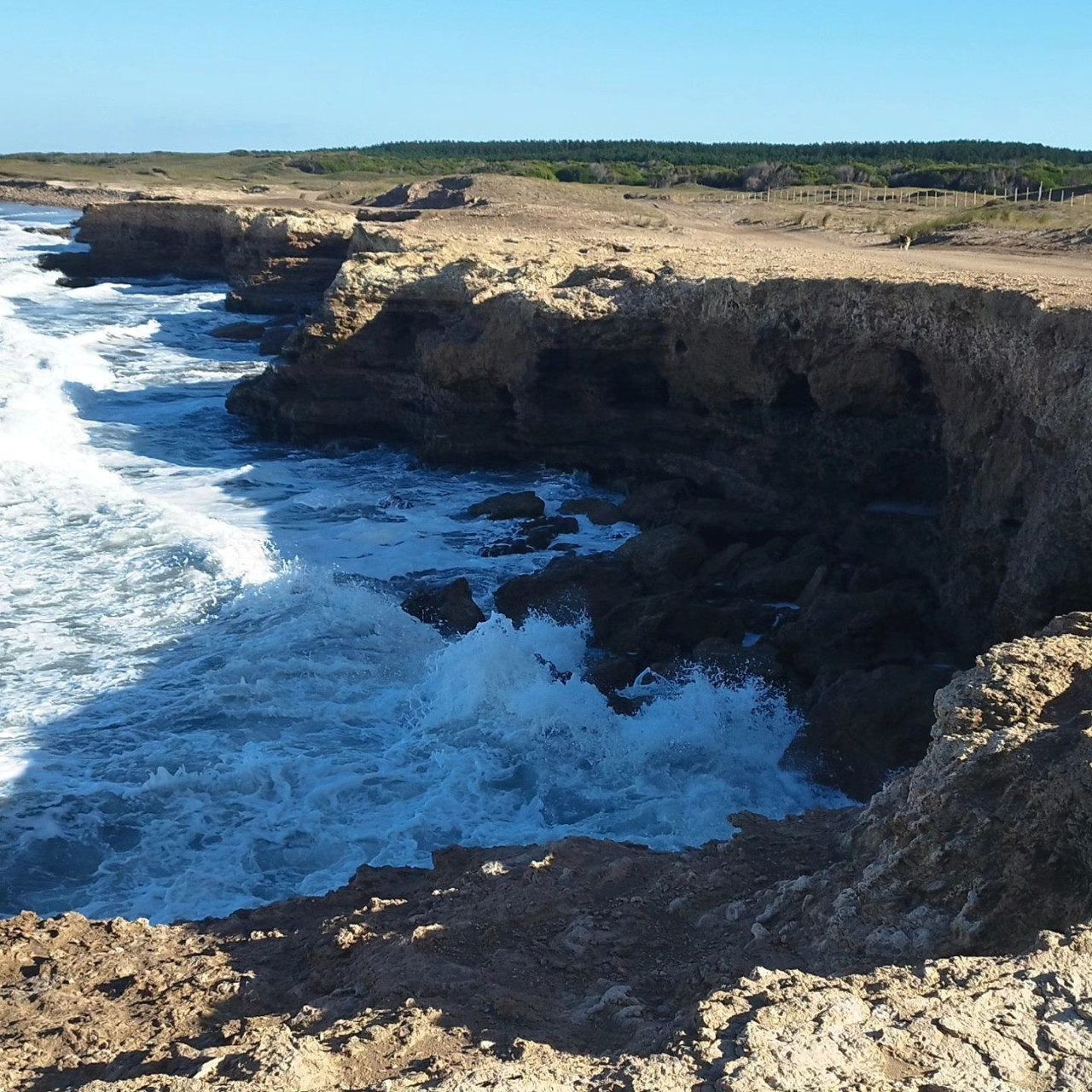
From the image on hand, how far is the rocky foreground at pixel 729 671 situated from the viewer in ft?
14.3

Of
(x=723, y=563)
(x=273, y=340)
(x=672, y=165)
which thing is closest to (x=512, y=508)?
(x=723, y=563)

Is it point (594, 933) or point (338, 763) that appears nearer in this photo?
point (594, 933)

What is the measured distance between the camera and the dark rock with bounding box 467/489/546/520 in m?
16.9

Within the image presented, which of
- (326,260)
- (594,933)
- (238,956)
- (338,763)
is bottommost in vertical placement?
(338,763)

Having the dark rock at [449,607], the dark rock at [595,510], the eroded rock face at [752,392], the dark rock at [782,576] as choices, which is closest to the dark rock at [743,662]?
the dark rock at [782,576]

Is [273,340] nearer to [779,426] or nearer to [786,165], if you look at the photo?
[779,426]

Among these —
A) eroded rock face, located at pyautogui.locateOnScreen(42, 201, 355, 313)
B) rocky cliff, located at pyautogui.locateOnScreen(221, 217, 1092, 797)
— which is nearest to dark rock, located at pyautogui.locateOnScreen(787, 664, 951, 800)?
rocky cliff, located at pyautogui.locateOnScreen(221, 217, 1092, 797)

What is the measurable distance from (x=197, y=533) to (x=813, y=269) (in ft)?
28.9

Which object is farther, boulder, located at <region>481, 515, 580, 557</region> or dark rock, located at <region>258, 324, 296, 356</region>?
dark rock, located at <region>258, 324, 296, 356</region>

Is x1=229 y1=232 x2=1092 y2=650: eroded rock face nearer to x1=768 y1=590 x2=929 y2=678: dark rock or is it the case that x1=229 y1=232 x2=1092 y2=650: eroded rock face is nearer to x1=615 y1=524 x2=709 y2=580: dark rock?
x1=768 y1=590 x2=929 y2=678: dark rock

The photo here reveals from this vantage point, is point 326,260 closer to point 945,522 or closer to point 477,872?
point 945,522

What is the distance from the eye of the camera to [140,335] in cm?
3291

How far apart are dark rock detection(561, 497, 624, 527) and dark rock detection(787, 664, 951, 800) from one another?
622 centimetres

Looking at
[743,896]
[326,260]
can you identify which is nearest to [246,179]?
[326,260]
